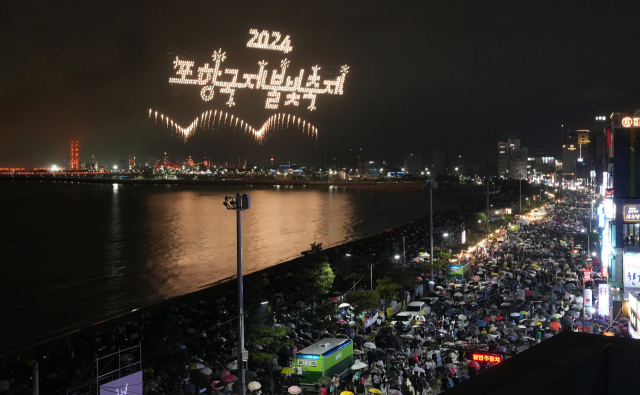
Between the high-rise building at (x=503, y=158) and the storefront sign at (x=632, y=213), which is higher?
the high-rise building at (x=503, y=158)

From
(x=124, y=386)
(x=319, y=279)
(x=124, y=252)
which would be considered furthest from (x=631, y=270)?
(x=124, y=252)

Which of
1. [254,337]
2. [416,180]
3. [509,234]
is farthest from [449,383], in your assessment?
[416,180]

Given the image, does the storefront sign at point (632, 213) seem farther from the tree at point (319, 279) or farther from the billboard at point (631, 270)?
the tree at point (319, 279)

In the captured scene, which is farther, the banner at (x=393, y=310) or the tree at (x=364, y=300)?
the banner at (x=393, y=310)

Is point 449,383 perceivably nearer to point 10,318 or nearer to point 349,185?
point 10,318

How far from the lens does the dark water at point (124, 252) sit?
744 inches

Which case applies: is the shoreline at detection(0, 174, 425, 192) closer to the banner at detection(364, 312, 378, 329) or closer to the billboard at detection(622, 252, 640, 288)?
the banner at detection(364, 312, 378, 329)

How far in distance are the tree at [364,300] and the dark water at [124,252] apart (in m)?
9.27

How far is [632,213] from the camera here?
13.3 m

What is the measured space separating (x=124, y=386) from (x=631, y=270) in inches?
383

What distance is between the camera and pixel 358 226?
45188 mm

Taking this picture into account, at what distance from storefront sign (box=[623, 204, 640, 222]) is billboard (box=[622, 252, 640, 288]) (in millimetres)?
2973

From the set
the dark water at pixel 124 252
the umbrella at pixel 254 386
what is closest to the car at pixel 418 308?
the umbrella at pixel 254 386

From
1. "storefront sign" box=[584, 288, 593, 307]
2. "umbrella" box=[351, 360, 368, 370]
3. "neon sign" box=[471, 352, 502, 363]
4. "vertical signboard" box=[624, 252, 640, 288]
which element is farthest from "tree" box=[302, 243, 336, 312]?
"vertical signboard" box=[624, 252, 640, 288]
